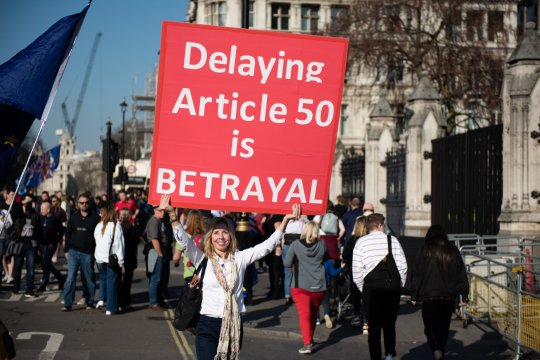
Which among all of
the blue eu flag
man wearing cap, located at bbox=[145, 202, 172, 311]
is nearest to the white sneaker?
man wearing cap, located at bbox=[145, 202, 172, 311]

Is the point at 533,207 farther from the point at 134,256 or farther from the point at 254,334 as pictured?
the point at 134,256

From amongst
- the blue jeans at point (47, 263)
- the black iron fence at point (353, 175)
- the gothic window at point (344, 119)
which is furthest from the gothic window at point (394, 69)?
the gothic window at point (344, 119)

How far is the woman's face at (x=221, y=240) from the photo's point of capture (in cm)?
700

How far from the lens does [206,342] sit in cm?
698

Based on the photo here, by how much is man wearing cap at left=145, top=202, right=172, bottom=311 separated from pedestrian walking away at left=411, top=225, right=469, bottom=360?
6.21m

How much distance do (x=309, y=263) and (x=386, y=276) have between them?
2.34 meters

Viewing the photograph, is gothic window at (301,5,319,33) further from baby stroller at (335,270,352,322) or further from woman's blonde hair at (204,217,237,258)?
woman's blonde hair at (204,217,237,258)

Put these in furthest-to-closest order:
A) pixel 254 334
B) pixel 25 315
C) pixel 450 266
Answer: pixel 25 315
pixel 254 334
pixel 450 266

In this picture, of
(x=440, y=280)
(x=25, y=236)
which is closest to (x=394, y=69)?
(x=25, y=236)

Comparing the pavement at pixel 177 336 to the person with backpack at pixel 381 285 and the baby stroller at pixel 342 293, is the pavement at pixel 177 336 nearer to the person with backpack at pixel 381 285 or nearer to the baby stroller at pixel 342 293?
the baby stroller at pixel 342 293

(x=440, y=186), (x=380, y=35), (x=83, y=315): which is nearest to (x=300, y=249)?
(x=83, y=315)

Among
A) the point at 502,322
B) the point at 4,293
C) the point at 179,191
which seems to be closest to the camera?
the point at 179,191

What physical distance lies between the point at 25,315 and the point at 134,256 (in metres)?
2.29

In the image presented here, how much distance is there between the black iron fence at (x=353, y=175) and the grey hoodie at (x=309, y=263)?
17.0m
